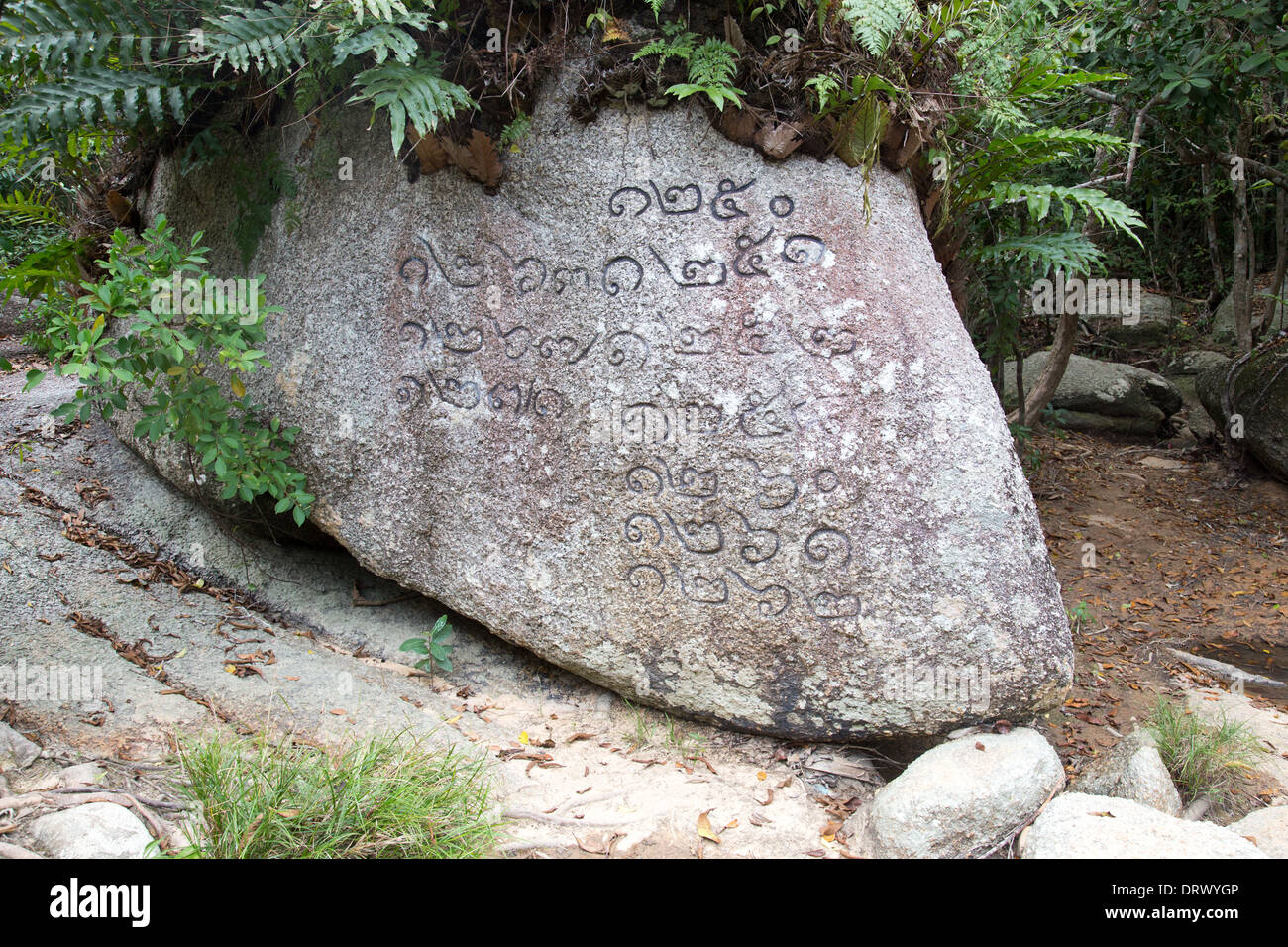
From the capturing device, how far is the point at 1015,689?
319cm

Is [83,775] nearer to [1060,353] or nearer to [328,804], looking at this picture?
[328,804]

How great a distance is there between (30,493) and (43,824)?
7.86 ft

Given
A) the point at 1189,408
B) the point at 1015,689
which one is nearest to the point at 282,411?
the point at 1015,689

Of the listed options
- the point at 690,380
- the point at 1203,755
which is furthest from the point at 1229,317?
the point at 690,380

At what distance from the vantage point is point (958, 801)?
2.93 m

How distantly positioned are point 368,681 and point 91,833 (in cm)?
131

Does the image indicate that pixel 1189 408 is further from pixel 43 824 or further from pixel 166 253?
pixel 43 824

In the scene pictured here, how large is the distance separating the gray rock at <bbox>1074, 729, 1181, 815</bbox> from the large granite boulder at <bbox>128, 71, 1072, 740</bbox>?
42 cm

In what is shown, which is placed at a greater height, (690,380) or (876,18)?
(876,18)

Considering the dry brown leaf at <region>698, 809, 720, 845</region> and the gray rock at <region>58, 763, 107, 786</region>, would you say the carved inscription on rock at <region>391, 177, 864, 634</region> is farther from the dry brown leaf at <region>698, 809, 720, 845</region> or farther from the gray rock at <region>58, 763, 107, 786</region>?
the gray rock at <region>58, 763, 107, 786</region>

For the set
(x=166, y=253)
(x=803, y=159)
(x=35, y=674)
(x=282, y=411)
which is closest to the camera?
(x=35, y=674)

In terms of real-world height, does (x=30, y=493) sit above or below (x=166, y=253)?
below

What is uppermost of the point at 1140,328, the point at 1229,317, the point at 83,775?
the point at 1229,317

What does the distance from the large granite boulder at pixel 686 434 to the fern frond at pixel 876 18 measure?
46cm
